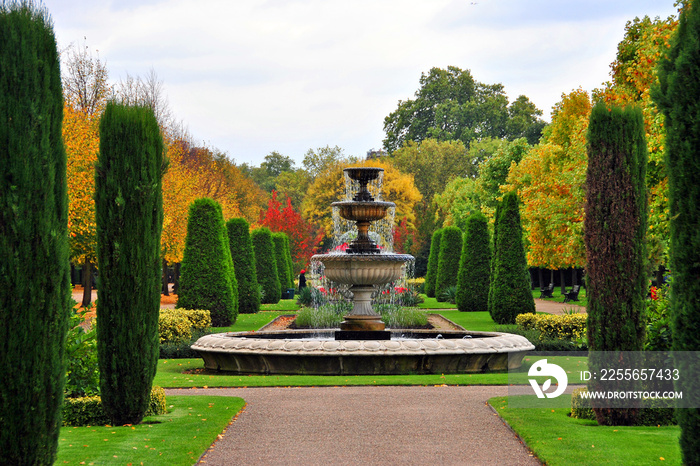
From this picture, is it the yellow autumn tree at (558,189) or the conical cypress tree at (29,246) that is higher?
the yellow autumn tree at (558,189)

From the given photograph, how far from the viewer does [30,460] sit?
5.20 m

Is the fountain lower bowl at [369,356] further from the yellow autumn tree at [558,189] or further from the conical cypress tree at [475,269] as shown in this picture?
the conical cypress tree at [475,269]

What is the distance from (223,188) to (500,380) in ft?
130

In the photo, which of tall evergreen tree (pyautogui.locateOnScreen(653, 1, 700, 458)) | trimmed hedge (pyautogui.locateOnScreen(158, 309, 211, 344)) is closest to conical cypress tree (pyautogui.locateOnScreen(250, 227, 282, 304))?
trimmed hedge (pyautogui.locateOnScreen(158, 309, 211, 344))

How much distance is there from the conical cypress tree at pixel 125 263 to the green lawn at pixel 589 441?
169 inches

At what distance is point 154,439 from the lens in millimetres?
7113

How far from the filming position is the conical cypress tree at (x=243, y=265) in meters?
27.1

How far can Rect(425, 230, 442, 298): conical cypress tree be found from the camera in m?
37.7

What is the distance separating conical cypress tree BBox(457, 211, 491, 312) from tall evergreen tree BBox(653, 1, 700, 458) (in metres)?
Answer: 21.7

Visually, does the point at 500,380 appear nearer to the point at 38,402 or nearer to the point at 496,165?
the point at 38,402

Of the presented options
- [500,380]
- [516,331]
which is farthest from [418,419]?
[516,331]

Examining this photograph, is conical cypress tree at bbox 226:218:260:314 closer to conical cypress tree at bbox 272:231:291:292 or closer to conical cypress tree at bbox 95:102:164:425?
conical cypress tree at bbox 272:231:291:292

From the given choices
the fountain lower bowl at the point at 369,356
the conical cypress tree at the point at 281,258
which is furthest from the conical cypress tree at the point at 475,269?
the conical cypress tree at the point at 281,258

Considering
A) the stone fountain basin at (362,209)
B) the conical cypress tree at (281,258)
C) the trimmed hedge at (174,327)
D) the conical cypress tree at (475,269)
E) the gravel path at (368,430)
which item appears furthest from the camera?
the conical cypress tree at (281,258)
